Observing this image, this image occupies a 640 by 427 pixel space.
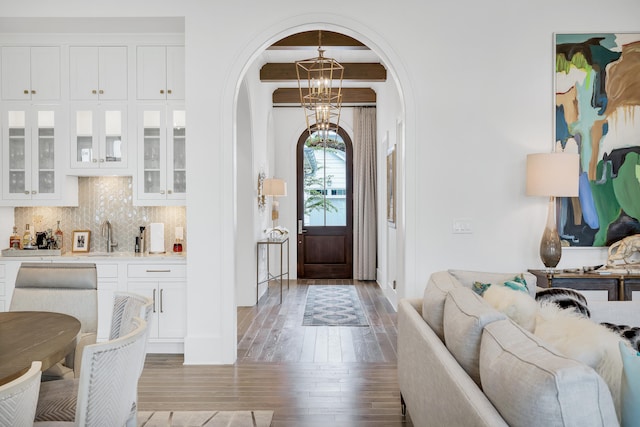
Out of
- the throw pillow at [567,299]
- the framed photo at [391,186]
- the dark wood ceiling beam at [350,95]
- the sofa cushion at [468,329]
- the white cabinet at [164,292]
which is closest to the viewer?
the sofa cushion at [468,329]

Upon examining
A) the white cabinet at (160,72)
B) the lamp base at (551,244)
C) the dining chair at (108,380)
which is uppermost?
the white cabinet at (160,72)

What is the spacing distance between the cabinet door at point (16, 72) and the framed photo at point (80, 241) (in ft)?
4.36

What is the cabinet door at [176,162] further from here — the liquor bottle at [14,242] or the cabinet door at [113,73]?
the liquor bottle at [14,242]

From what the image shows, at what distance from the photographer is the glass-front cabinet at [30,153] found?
14.7ft

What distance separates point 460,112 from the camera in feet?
13.5

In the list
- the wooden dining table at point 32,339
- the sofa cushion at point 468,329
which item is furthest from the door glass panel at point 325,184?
the sofa cushion at point 468,329

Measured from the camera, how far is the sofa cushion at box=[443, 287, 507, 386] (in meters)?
1.92

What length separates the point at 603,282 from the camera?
12.5 ft

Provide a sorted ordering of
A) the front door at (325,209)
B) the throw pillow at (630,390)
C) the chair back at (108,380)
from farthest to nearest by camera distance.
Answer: the front door at (325,209), the chair back at (108,380), the throw pillow at (630,390)

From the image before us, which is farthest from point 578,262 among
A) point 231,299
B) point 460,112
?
point 231,299

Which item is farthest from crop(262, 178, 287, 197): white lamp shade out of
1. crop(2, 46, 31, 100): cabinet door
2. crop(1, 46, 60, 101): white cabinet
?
crop(2, 46, 31, 100): cabinet door

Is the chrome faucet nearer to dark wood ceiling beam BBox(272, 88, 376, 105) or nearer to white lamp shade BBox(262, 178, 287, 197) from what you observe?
white lamp shade BBox(262, 178, 287, 197)

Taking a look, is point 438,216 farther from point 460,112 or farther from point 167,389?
point 167,389

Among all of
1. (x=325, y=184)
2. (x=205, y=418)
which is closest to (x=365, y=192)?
(x=325, y=184)
